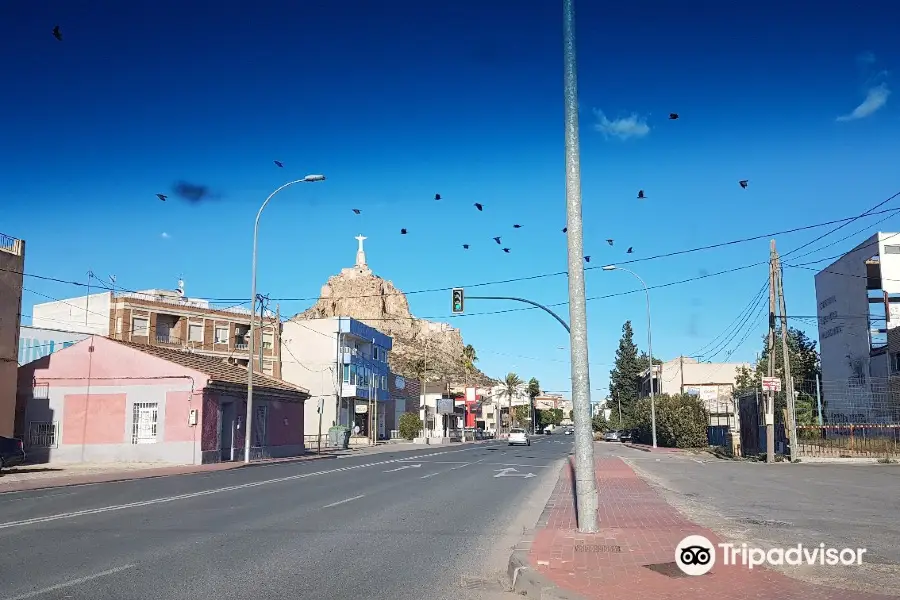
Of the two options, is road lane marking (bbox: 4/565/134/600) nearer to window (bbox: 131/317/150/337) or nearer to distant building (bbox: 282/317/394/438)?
distant building (bbox: 282/317/394/438)

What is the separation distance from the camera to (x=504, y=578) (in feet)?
28.1

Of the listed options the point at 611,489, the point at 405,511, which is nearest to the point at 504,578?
the point at 405,511

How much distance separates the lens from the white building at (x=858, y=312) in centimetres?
4878

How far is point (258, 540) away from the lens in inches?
435

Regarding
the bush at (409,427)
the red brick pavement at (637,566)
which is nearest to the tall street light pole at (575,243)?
the red brick pavement at (637,566)

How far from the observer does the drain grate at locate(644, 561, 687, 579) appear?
26.0 ft

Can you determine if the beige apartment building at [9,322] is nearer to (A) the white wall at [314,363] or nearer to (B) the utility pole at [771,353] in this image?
(B) the utility pole at [771,353]

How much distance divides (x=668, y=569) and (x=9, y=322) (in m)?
31.6

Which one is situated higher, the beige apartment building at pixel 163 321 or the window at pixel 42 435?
the beige apartment building at pixel 163 321

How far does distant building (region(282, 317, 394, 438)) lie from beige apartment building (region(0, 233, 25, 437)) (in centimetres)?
3285

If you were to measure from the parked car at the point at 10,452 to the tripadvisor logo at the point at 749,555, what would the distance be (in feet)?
85.4

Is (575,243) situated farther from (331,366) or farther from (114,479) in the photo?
(331,366)

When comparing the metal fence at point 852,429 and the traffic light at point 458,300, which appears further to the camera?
the metal fence at point 852,429

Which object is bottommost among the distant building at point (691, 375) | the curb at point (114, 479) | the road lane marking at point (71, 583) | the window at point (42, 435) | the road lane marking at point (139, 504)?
the curb at point (114, 479)
